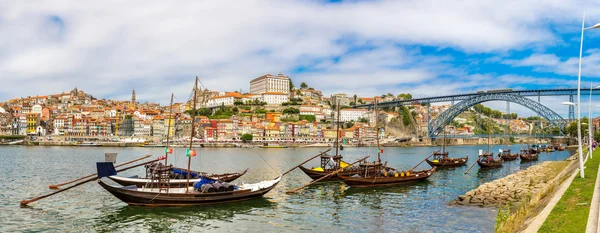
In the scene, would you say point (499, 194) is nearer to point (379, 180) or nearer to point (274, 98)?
point (379, 180)

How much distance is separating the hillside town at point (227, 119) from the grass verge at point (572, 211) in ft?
269

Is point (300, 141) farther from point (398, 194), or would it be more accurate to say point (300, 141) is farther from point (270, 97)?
point (398, 194)

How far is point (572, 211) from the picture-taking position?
9.98 meters

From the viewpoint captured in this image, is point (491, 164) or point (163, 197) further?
point (491, 164)

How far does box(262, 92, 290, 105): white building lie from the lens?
144 metres

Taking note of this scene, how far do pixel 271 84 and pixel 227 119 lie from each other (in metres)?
40.8

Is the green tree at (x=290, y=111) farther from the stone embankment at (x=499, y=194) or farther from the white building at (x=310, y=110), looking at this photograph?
the stone embankment at (x=499, y=194)

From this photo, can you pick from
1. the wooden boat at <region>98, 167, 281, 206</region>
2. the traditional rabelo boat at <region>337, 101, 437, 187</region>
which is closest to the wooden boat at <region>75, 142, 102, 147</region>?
the traditional rabelo boat at <region>337, 101, 437, 187</region>

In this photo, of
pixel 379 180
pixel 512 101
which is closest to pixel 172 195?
pixel 379 180

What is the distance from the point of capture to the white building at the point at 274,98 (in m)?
144

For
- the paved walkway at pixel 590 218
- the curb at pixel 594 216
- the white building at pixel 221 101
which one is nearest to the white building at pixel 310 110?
the white building at pixel 221 101

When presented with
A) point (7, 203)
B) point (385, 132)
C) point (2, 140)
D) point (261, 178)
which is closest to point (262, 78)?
point (385, 132)

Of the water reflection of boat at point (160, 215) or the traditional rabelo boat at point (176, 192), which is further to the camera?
the traditional rabelo boat at point (176, 192)

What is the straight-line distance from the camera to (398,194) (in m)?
22.4
